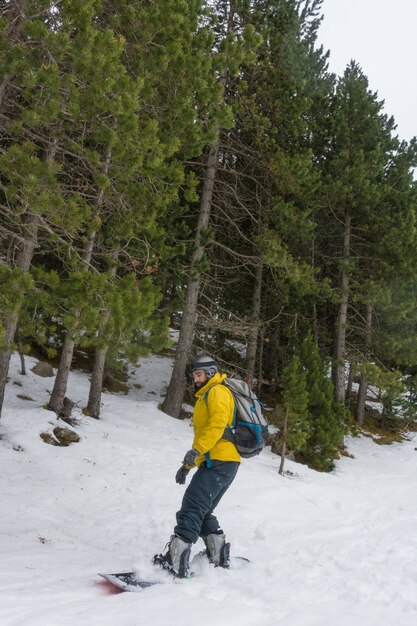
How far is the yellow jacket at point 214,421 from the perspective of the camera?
475cm

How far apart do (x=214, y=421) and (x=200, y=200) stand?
11597mm

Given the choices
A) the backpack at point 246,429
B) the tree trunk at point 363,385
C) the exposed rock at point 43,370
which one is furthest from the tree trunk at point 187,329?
the backpack at point 246,429

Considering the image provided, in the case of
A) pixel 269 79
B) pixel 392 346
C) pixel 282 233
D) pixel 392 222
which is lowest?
pixel 392 346

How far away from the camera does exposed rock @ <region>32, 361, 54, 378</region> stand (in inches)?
574

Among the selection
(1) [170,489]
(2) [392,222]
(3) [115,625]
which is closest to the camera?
(3) [115,625]

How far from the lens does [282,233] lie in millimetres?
15672

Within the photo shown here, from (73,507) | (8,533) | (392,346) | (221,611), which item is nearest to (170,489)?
(73,507)

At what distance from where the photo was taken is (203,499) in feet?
15.7

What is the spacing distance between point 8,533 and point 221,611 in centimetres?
319

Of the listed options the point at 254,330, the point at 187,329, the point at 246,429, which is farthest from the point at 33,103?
the point at 254,330

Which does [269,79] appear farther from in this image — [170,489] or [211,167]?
[170,489]

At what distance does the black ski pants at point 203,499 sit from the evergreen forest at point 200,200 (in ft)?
11.8

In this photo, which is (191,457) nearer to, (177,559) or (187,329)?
(177,559)

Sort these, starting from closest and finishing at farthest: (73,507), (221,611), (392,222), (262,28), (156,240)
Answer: (221,611) → (73,507) → (156,240) → (262,28) → (392,222)
